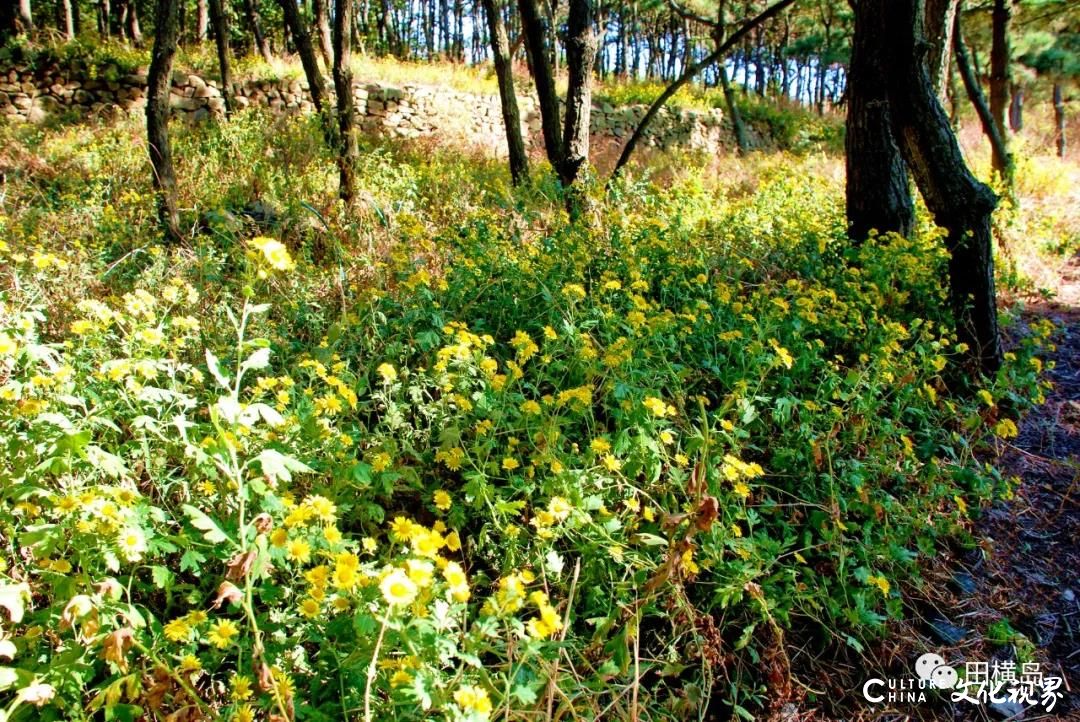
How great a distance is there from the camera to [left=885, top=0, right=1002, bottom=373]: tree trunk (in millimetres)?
3947

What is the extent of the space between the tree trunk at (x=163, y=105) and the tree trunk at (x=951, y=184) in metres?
4.81

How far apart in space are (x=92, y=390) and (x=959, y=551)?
133 inches

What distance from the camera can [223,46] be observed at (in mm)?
9930

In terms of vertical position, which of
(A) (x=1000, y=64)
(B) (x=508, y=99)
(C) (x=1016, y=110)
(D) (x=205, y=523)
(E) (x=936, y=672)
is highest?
(C) (x=1016, y=110)

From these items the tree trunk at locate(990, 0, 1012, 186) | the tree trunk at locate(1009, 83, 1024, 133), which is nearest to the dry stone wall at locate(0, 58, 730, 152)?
the tree trunk at locate(990, 0, 1012, 186)

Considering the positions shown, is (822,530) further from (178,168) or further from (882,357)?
(178,168)

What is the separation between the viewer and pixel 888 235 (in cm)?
426

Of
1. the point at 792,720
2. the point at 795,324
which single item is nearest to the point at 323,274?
the point at 795,324

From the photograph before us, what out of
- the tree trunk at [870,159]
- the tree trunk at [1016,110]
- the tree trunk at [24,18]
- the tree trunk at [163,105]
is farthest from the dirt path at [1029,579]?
the tree trunk at [1016,110]

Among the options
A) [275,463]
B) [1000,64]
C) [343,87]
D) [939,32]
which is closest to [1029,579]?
[275,463]

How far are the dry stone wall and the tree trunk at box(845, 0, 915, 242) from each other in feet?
22.2

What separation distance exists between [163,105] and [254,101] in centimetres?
747

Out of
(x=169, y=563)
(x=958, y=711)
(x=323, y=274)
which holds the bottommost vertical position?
(x=958, y=711)

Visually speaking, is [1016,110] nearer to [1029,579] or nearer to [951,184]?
[951,184]
